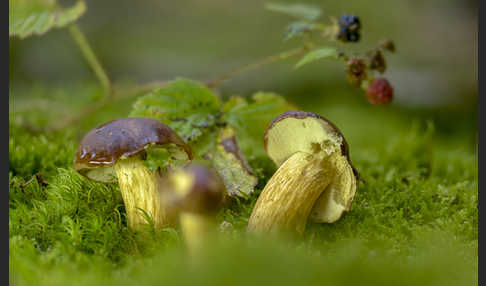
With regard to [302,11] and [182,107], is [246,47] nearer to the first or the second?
[302,11]

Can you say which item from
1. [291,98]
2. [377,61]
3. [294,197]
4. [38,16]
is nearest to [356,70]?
Answer: [377,61]

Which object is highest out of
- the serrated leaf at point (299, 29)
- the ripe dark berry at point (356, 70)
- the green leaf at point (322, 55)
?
the serrated leaf at point (299, 29)

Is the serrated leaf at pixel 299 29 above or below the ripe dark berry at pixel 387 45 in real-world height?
above

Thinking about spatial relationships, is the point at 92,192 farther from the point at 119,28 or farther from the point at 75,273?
the point at 119,28

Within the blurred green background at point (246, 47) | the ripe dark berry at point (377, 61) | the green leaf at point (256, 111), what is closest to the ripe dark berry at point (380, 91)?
the ripe dark berry at point (377, 61)

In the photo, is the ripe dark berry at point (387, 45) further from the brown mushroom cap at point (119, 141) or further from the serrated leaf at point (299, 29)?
the brown mushroom cap at point (119, 141)

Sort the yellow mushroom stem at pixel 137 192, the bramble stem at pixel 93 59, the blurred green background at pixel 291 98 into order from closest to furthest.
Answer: the blurred green background at pixel 291 98 → the yellow mushroom stem at pixel 137 192 → the bramble stem at pixel 93 59

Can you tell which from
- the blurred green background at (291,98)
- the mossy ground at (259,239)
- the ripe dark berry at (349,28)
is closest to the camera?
the mossy ground at (259,239)

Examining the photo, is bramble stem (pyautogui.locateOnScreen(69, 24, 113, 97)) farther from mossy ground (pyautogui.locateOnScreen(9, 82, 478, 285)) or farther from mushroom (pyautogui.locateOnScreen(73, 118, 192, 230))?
mushroom (pyautogui.locateOnScreen(73, 118, 192, 230))
